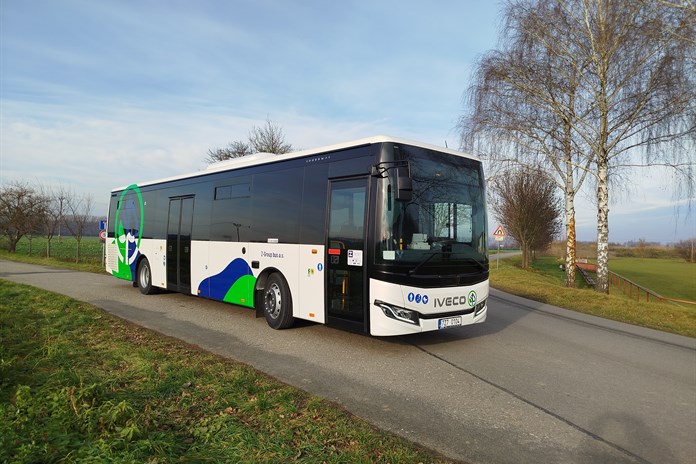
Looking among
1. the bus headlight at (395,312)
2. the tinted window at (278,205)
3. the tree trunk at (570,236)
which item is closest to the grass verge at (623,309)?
the tree trunk at (570,236)

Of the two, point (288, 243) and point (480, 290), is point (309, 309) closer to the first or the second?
point (288, 243)

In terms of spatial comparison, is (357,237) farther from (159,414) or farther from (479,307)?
(159,414)

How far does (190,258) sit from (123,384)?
6.26 meters

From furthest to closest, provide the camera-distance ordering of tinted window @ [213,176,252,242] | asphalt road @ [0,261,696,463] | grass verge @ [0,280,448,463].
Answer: tinted window @ [213,176,252,242], asphalt road @ [0,261,696,463], grass verge @ [0,280,448,463]

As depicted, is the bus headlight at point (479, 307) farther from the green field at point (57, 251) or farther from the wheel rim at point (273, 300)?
the green field at point (57, 251)

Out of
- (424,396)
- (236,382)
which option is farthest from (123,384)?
(424,396)

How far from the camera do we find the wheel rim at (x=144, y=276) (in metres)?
12.4

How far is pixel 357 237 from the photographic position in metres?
6.55

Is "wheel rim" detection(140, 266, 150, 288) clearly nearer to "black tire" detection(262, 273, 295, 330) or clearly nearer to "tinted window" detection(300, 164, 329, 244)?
"black tire" detection(262, 273, 295, 330)

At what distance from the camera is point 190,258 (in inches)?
419

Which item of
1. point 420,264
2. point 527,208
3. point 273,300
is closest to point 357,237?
point 420,264

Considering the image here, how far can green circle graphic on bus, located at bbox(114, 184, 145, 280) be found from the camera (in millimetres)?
13062

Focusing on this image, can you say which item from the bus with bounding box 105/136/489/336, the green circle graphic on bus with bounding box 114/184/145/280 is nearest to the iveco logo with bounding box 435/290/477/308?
the bus with bounding box 105/136/489/336

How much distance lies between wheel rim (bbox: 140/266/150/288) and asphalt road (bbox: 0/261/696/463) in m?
2.52
